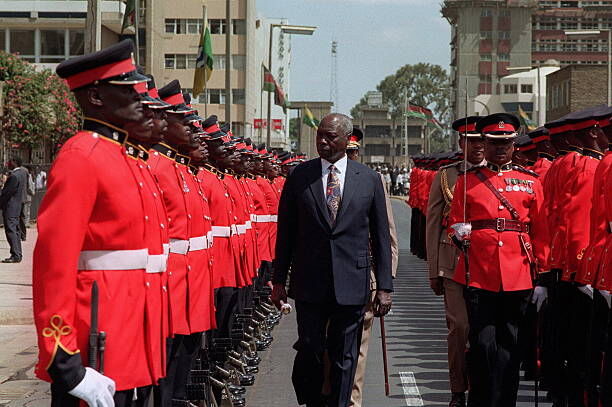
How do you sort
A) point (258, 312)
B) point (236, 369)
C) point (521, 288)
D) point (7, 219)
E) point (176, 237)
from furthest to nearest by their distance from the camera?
point (7, 219)
point (258, 312)
point (236, 369)
point (521, 288)
point (176, 237)

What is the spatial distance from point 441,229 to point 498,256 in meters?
1.38

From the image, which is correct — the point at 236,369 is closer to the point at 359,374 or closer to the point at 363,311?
the point at 359,374

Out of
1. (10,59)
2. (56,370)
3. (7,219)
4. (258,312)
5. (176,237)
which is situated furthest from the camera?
(10,59)

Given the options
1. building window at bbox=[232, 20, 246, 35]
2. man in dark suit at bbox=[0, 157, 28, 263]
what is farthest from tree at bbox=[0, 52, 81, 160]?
building window at bbox=[232, 20, 246, 35]

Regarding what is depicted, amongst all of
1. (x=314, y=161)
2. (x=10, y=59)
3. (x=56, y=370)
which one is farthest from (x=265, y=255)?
(x=10, y=59)

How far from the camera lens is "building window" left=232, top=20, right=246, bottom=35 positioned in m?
82.0

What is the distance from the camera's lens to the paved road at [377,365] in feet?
33.1

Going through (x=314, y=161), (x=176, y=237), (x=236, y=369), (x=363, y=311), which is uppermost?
(x=314, y=161)

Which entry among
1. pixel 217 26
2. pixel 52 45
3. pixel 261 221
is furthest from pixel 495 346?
pixel 217 26

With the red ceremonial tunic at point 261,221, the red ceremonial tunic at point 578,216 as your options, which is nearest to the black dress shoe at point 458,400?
the red ceremonial tunic at point 578,216

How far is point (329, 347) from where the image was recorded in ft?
25.2

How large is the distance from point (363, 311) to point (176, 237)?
1.28m

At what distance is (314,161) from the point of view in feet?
26.0

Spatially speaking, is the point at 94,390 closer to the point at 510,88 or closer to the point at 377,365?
the point at 377,365
